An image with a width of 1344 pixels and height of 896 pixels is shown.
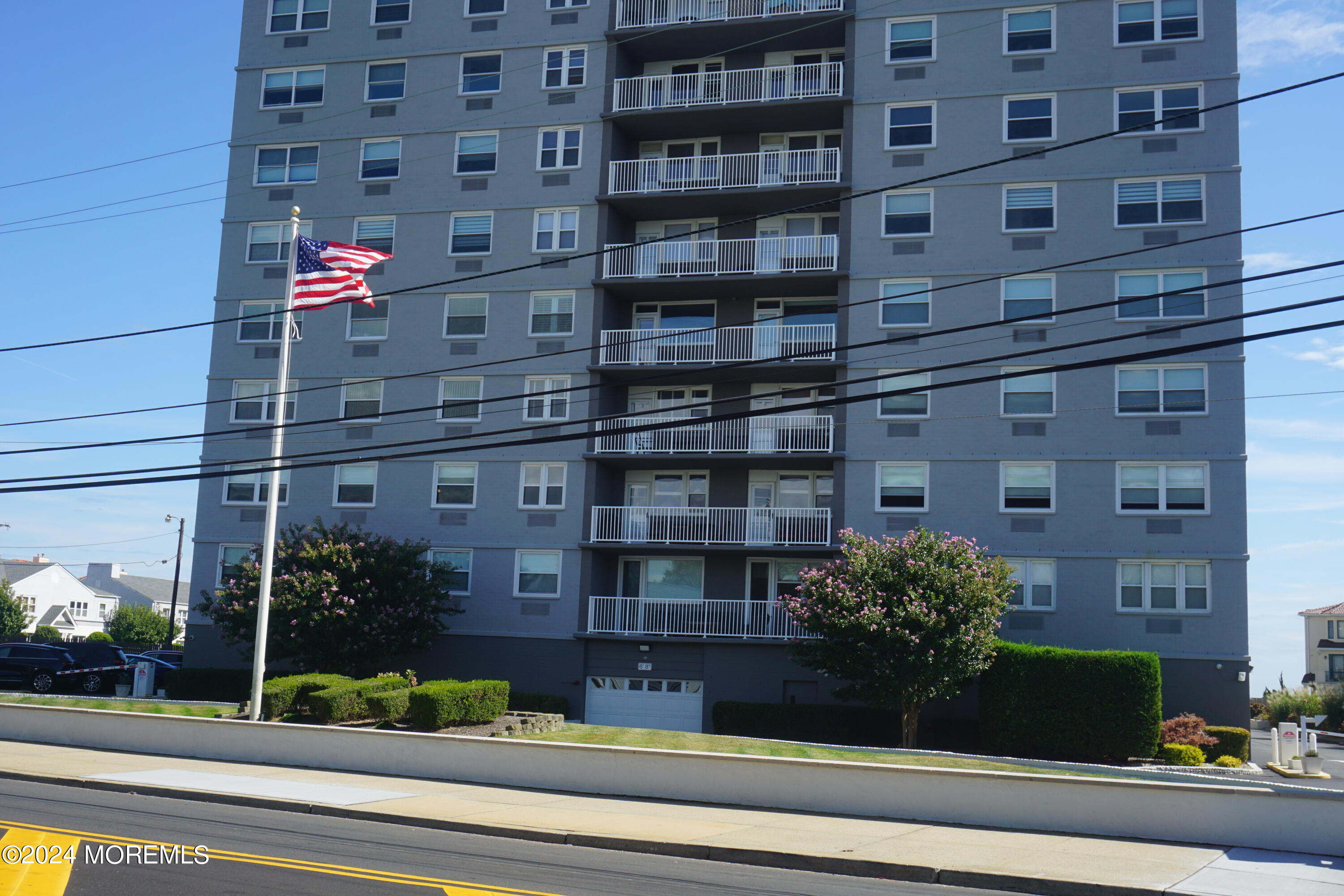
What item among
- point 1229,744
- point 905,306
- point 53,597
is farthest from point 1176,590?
point 53,597

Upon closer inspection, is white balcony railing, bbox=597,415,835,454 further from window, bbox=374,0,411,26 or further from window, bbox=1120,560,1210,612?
window, bbox=374,0,411,26

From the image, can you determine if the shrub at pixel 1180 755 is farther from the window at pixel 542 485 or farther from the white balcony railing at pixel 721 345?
the window at pixel 542 485

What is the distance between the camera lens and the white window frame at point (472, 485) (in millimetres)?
34812

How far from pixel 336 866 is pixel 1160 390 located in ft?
84.5

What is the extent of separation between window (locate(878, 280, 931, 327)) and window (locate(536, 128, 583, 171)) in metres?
10.5

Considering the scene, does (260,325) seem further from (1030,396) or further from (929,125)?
(1030,396)

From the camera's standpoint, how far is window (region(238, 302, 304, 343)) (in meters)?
37.2

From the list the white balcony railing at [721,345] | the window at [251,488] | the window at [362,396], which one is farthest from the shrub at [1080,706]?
the window at [251,488]

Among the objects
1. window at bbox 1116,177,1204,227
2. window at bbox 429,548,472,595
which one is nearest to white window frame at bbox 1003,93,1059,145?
window at bbox 1116,177,1204,227

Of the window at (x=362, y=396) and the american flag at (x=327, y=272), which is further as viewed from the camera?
the window at (x=362, y=396)

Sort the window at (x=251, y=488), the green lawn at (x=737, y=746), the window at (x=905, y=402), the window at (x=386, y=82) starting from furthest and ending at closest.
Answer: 1. the window at (x=386, y=82)
2. the window at (x=251, y=488)
3. the window at (x=905, y=402)
4. the green lawn at (x=737, y=746)

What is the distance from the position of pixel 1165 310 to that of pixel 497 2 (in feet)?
74.1

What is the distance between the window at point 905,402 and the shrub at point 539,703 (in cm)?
1199

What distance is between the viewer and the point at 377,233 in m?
36.8
